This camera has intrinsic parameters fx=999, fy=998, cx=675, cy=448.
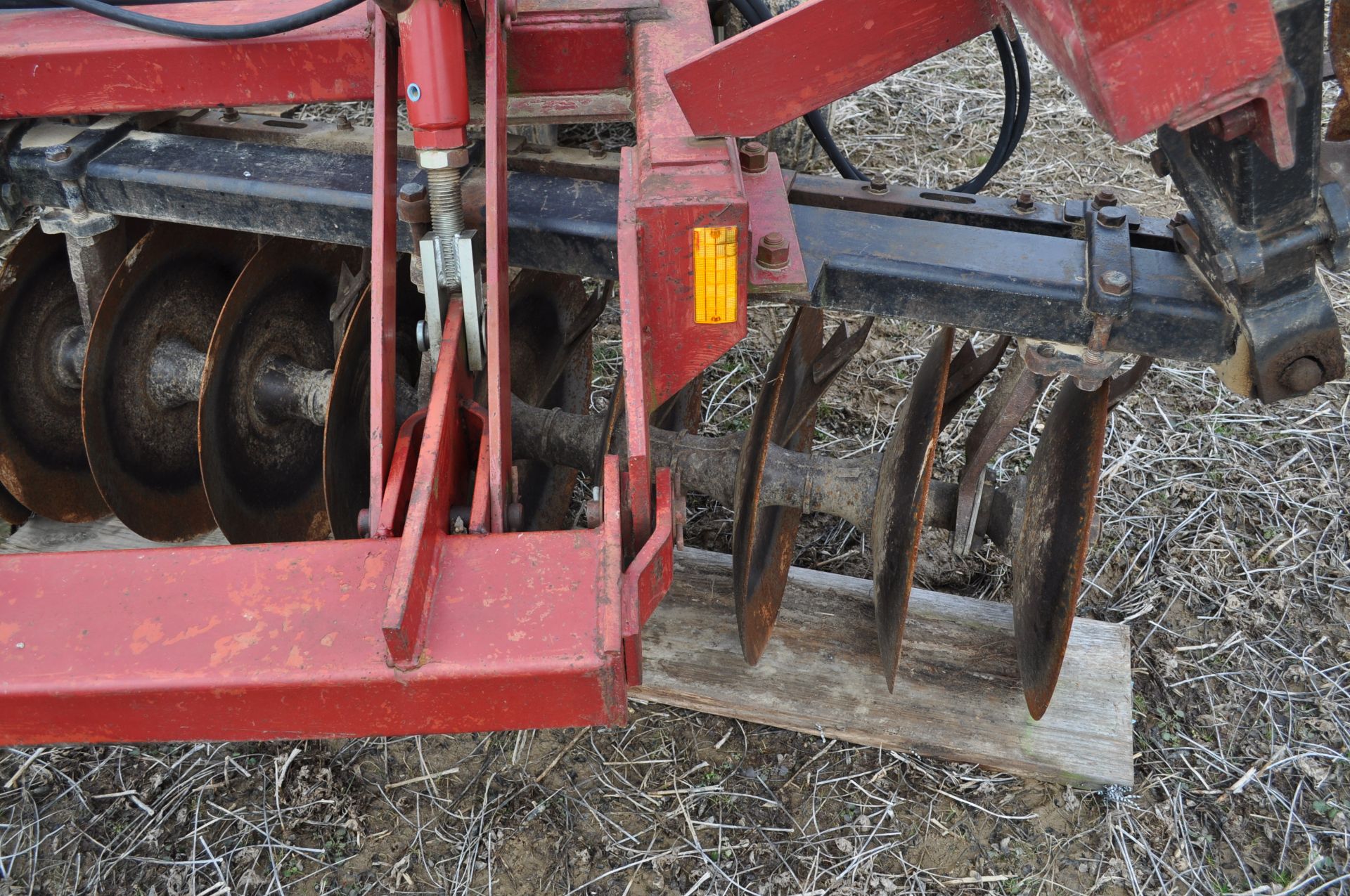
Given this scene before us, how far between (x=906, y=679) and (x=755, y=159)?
121cm

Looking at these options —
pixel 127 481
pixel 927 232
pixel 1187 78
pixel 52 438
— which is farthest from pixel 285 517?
pixel 1187 78

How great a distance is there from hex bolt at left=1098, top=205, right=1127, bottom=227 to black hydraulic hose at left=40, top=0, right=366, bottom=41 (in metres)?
1.48

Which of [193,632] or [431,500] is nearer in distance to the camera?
[193,632]

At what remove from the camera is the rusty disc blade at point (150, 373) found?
2258 mm

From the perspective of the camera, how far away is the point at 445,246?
72.8 inches

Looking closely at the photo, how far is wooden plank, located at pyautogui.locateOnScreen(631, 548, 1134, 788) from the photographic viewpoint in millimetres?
2199

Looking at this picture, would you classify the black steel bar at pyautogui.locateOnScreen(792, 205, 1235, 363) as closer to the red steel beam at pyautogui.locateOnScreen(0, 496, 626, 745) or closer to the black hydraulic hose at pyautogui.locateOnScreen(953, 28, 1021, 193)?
the red steel beam at pyautogui.locateOnScreen(0, 496, 626, 745)

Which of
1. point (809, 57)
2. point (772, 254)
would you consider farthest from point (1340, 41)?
point (772, 254)

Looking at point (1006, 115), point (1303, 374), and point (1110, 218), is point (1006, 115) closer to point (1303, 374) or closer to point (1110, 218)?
point (1110, 218)

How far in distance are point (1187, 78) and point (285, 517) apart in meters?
2.17

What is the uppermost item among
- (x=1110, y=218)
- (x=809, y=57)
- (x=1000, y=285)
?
(x=809, y=57)

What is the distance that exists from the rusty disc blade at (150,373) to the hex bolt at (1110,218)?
2050 mm

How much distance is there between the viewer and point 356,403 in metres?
2.29

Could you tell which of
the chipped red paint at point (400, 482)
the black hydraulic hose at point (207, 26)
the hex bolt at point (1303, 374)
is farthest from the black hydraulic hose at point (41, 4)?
the hex bolt at point (1303, 374)
